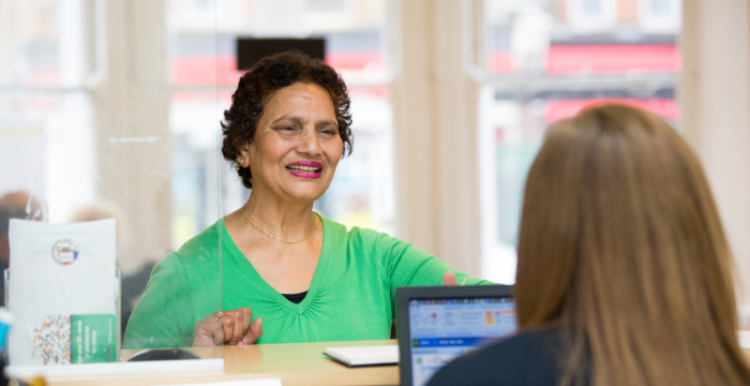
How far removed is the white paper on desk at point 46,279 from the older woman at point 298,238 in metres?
0.46

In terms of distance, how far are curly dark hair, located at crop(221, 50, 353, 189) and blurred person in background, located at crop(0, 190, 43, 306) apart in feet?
2.50

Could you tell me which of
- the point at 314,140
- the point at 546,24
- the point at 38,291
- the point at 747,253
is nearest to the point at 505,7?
the point at 546,24

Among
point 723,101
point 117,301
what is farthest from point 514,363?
point 723,101

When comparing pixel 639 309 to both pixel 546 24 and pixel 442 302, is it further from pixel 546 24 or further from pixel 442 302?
pixel 546 24

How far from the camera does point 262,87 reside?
2.00 m

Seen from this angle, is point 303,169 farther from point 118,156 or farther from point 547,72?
point 547,72

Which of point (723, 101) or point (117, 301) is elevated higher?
point (723, 101)

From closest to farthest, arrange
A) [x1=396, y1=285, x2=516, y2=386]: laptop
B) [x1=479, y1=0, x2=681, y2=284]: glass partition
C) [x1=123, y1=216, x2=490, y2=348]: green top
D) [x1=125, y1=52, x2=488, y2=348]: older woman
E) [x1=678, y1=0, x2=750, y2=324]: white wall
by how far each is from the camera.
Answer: [x1=396, y1=285, x2=516, y2=386]: laptop < [x1=123, y1=216, x2=490, y2=348]: green top < [x1=125, y1=52, x2=488, y2=348]: older woman < [x1=678, y1=0, x2=750, y2=324]: white wall < [x1=479, y1=0, x2=681, y2=284]: glass partition

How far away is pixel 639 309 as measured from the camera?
717mm

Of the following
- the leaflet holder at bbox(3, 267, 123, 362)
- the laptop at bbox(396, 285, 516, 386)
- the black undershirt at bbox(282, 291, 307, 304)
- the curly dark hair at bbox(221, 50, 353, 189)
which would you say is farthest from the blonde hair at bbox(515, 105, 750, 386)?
the curly dark hair at bbox(221, 50, 353, 189)

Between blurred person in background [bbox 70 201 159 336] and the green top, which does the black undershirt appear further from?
blurred person in background [bbox 70 201 159 336]

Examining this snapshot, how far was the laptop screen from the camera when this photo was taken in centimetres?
120

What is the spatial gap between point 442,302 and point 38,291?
2.71ft

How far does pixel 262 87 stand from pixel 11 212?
33.3 inches
